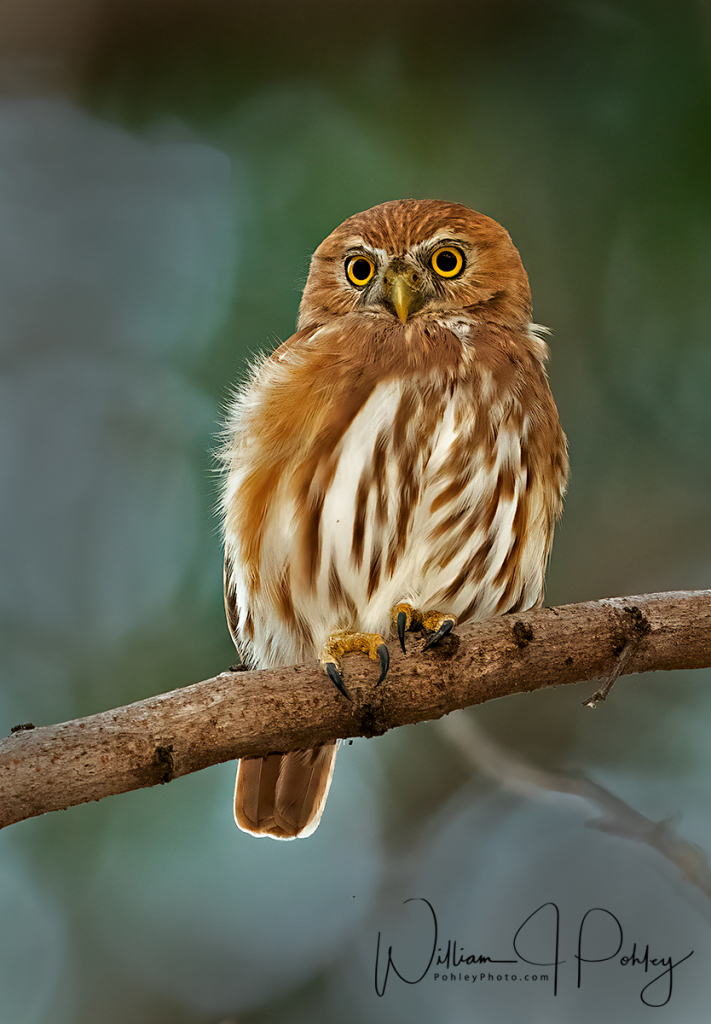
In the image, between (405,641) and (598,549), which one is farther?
(598,549)

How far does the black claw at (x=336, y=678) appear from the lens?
5.41 ft

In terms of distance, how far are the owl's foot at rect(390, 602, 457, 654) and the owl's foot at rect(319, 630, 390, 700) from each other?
0.20ft

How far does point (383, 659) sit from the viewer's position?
1.70 meters

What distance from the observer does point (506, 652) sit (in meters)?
1.70

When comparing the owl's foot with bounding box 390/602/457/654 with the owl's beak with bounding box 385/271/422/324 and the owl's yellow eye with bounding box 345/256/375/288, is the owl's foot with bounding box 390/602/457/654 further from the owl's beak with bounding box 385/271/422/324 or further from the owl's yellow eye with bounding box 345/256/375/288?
the owl's yellow eye with bounding box 345/256/375/288

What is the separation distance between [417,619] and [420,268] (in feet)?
2.93

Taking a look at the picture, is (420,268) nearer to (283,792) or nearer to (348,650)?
(348,650)

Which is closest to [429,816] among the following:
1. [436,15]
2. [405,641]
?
[405,641]

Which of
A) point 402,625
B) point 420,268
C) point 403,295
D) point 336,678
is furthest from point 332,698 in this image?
point 420,268

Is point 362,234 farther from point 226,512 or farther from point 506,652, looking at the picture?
point 506,652

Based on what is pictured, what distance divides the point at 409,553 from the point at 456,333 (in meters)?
0.56

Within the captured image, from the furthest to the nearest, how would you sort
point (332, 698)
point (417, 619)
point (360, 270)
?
point (360, 270), point (417, 619), point (332, 698)

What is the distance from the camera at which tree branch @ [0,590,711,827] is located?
1.48m

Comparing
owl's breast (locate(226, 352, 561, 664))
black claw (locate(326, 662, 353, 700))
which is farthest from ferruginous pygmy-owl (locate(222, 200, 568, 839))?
black claw (locate(326, 662, 353, 700))
